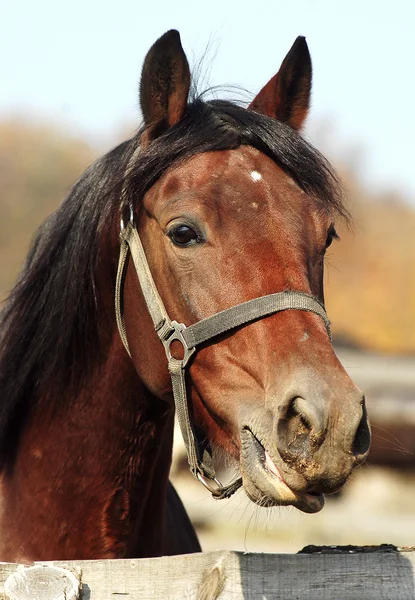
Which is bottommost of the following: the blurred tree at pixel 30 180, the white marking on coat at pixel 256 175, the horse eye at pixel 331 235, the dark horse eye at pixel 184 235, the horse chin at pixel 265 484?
the blurred tree at pixel 30 180

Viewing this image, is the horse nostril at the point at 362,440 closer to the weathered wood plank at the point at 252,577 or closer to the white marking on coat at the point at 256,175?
the weathered wood plank at the point at 252,577

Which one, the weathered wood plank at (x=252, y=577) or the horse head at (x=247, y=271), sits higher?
the horse head at (x=247, y=271)

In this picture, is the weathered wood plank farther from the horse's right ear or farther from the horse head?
the horse's right ear

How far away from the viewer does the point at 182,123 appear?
2955mm

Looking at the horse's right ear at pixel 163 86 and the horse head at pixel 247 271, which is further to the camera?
the horse's right ear at pixel 163 86

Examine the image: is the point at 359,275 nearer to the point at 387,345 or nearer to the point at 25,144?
the point at 387,345

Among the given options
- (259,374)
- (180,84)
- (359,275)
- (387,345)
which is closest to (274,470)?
(259,374)

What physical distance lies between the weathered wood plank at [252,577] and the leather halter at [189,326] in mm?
280

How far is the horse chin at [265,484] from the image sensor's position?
7.63 ft

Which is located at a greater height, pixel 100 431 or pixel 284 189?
pixel 284 189

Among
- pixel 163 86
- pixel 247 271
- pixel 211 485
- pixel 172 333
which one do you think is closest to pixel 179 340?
pixel 172 333

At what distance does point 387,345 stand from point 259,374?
3769 centimetres

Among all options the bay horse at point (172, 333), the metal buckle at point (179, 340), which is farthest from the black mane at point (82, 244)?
the metal buckle at point (179, 340)

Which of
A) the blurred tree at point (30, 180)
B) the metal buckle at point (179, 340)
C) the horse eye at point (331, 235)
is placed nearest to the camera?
the metal buckle at point (179, 340)
